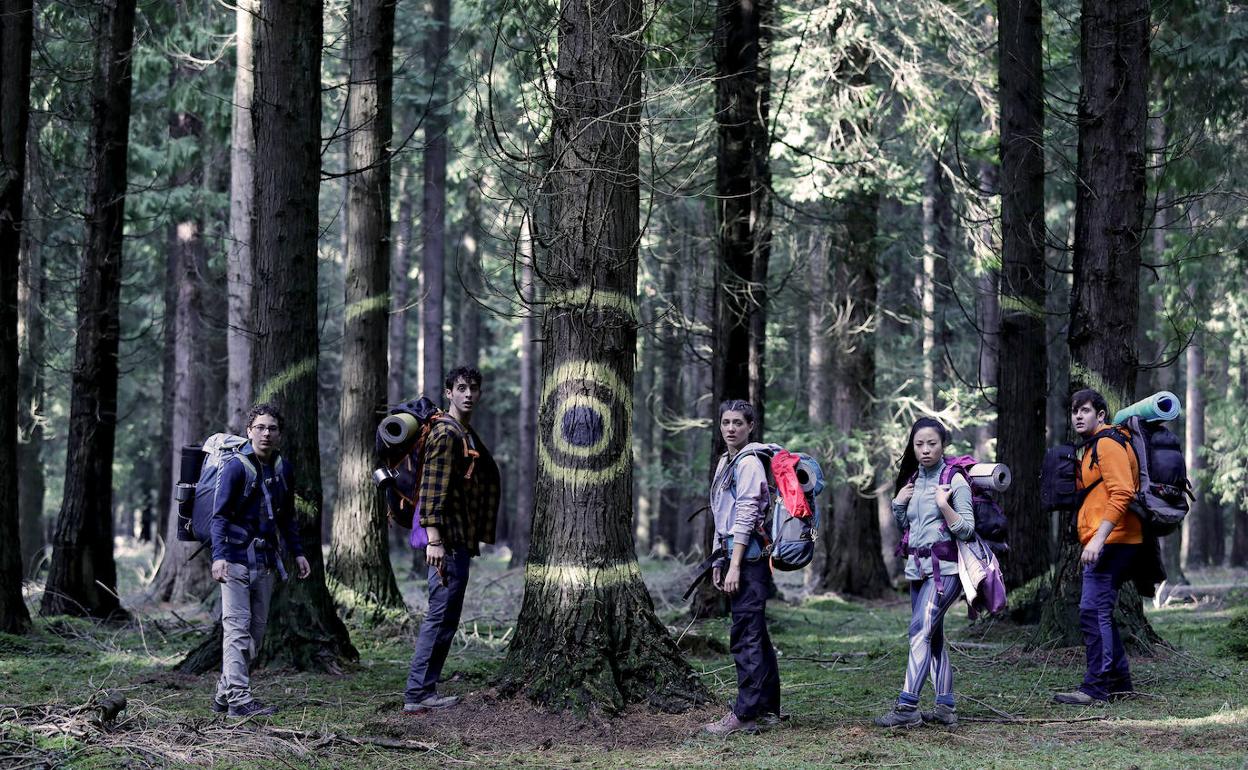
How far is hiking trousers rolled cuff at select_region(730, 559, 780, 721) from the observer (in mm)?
6742

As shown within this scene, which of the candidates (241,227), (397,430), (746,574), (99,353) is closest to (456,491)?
(397,430)

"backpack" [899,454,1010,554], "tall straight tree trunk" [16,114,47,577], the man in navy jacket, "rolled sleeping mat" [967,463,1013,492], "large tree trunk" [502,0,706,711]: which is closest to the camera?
"rolled sleeping mat" [967,463,1013,492]

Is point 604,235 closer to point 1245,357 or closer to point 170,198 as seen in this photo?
point 170,198

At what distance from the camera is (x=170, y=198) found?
18.3m

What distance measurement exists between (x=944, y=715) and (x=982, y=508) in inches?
49.9

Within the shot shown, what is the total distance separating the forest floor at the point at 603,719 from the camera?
604cm

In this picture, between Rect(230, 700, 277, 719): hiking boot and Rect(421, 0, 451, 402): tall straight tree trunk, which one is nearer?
Rect(230, 700, 277, 719): hiking boot

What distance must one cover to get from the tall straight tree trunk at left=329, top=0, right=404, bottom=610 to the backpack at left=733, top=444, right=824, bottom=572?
5953mm

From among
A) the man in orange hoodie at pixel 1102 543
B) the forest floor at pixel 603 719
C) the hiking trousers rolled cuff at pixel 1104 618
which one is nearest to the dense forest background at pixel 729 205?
the forest floor at pixel 603 719

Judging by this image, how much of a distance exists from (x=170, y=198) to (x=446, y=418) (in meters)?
12.6

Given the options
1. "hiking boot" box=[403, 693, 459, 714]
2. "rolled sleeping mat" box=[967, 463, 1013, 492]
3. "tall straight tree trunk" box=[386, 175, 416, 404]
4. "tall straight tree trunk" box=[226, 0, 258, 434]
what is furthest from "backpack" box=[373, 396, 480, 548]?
"tall straight tree trunk" box=[386, 175, 416, 404]

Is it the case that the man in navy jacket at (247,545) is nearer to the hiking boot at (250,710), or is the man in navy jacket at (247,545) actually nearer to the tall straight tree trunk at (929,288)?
the hiking boot at (250,710)

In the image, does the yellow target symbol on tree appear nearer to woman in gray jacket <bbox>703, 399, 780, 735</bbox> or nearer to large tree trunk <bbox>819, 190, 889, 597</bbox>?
woman in gray jacket <bbox>703, 399, 780, 735</bbox>

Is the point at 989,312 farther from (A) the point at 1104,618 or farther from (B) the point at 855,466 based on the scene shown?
(A) the point at 1104,618
